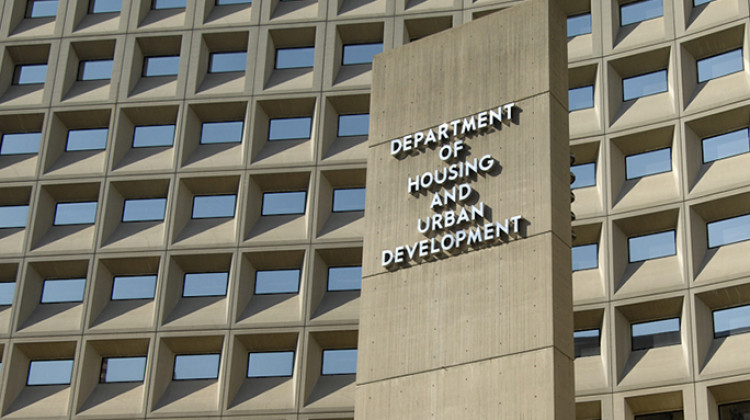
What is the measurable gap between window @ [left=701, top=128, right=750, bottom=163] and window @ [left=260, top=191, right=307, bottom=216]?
1485 centimetres

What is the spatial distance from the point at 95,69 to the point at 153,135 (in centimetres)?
412

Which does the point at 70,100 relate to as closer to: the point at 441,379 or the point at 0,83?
the point at 0,83

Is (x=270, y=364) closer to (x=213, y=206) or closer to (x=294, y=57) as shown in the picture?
(x=213, y=206)

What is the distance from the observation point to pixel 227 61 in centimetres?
4884

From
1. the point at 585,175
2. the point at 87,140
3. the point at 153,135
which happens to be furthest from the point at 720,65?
the point at 87,140

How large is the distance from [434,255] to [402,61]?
593 cm

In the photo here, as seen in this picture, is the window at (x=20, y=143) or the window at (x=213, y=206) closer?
the window at (x=213, y=206)

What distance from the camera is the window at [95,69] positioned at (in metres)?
49.6

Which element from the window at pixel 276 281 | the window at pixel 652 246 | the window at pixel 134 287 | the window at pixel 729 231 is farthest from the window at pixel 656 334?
the window at pixel 134 287

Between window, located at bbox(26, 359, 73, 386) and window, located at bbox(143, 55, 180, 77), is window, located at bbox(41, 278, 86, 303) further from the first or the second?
window, located at bbox(143, 55, 180, 77)

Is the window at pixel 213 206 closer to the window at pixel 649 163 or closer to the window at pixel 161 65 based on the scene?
the window at pixel 161 65

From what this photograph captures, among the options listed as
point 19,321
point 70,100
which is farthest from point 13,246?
point 70,100

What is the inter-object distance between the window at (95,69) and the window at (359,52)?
9821 millimetres

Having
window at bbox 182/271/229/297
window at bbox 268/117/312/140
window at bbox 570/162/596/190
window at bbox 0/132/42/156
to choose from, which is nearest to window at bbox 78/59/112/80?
window at bbox 0/132/42/156
